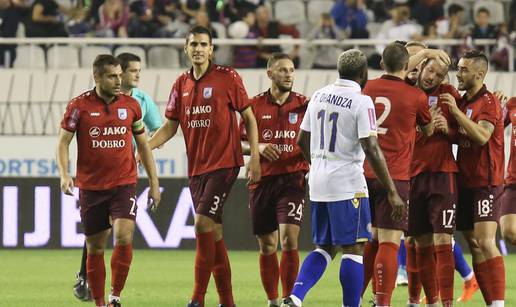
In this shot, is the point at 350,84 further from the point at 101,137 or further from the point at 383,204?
the point at 101,137

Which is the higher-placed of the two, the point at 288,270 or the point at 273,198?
the point at 273,198

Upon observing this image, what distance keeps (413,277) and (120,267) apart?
7.66 feet

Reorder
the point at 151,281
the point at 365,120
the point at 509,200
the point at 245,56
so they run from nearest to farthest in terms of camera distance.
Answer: the point at 365,120
the point at 509,200
the point at 151,281
the point at 245,56

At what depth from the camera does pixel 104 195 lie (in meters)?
11.2

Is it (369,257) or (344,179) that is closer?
(344,179)

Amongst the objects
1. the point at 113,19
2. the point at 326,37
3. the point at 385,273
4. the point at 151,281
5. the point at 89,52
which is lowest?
the point at 151,281

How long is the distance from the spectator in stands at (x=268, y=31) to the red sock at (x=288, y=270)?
946 centimetres

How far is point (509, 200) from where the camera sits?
39.4 ft

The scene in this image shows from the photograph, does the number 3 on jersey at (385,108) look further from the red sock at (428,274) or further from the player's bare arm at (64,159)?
the player's bare arm at (64,159)

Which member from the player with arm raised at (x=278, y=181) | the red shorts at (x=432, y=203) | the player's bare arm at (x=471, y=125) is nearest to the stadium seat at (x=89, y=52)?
the player with arm raised at (x=278, y=181)

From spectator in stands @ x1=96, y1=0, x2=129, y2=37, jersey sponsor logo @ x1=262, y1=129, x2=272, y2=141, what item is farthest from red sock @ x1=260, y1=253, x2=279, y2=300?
spectator in stands @ x1=96, y1=0, x2=129, y2=37

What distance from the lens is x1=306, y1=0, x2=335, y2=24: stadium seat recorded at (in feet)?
74.3

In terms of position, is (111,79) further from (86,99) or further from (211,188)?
(211,188)

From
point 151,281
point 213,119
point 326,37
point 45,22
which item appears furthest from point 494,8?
point 213,119
